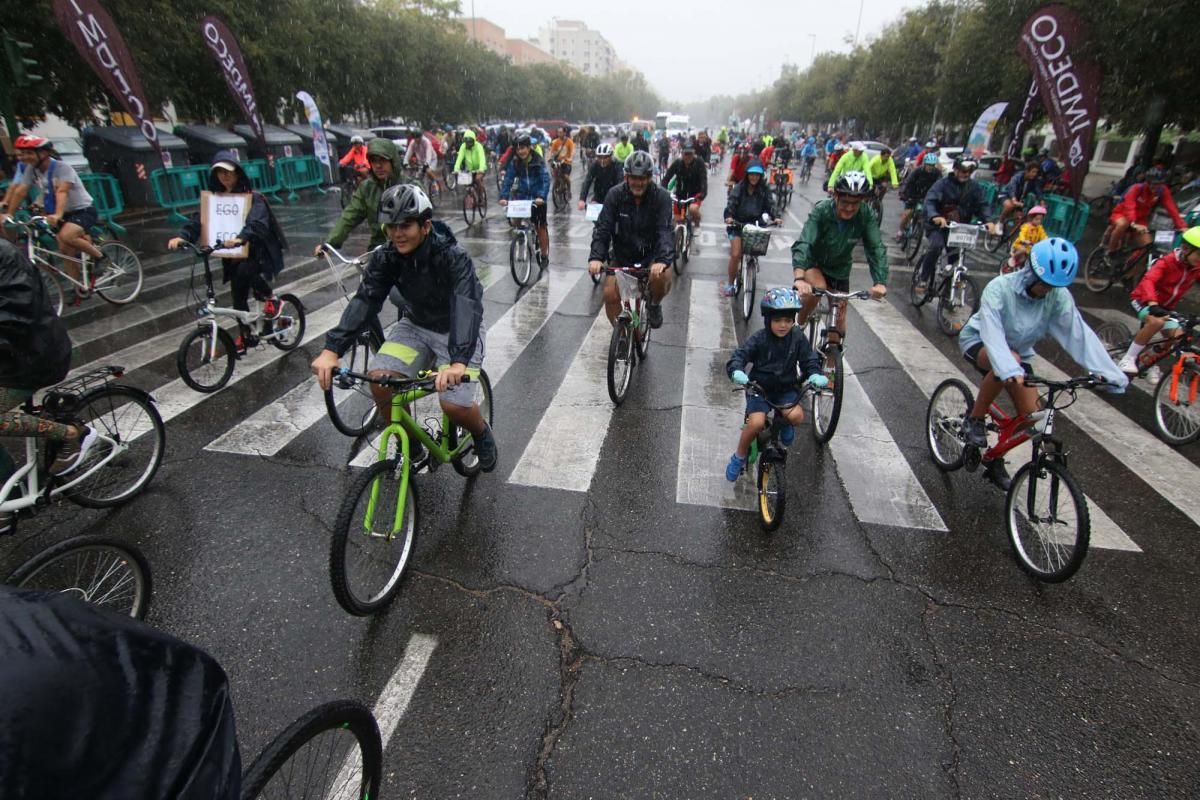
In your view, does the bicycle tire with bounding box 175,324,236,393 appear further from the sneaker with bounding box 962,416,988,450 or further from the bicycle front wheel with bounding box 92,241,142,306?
the sneaker with bounding box 962,416,988,450

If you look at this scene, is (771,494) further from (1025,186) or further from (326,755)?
(1025,186)

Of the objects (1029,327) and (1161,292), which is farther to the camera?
(1161,292)

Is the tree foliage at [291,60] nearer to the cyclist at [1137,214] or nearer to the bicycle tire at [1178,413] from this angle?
the bicycle tire at [1178,413]

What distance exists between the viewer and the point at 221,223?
20.0 ft

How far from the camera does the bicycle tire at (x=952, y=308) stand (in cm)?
853

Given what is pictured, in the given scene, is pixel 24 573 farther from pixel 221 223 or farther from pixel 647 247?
pixel 647 247

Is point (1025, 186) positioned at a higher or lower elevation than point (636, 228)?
lower

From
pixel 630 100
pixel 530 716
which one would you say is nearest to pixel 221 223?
pixel 530 716

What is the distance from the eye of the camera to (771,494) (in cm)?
417

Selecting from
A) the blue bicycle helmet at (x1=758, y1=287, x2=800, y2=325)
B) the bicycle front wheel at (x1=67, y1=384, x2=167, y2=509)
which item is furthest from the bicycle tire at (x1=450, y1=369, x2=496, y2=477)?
the bicycle front wheel at (x1=67, y1=384, x2=167, y2=509)

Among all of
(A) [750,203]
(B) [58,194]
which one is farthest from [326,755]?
(B) [58,194]

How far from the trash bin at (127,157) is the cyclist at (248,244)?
9.83 m

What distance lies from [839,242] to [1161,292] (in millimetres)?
3299

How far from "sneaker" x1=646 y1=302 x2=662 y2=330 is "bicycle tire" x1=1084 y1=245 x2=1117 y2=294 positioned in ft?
27.5
